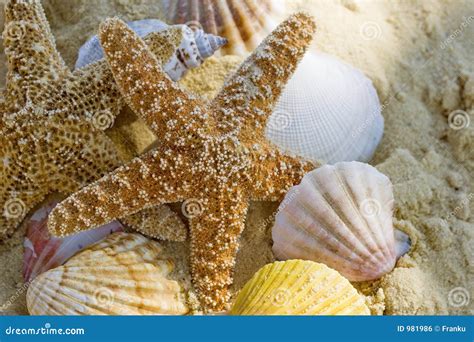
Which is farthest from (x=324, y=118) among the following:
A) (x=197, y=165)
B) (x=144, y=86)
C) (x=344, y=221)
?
(x=144, y=86)

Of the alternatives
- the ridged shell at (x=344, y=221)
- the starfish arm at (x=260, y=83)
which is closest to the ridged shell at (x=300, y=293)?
the ridged shell at (x=344, y=221)

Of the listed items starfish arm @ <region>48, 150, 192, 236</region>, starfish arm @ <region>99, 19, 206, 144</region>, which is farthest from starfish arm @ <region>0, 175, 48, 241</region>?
starfish arm @ <region>99, 19, 206, 144</region>

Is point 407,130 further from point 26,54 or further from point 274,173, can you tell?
point 26,54

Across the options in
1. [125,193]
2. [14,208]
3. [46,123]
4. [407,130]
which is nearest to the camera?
[125,193]

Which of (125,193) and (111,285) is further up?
(125,193)

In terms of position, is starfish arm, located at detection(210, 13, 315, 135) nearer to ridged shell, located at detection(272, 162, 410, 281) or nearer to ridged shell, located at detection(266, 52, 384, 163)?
ridged shell, located at detection(266, 52, 384, 163)

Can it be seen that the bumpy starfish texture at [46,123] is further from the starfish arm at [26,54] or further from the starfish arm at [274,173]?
the starfish arm at [274,173]
